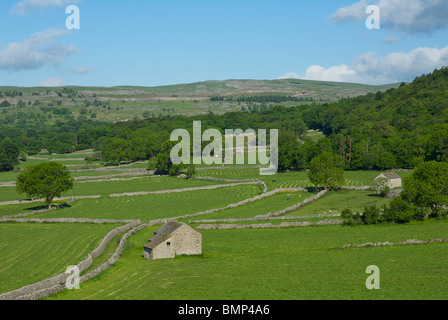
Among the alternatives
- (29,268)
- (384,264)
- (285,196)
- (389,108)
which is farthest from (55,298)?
(389,108)

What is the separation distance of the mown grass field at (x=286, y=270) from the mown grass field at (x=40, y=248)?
4312 mm

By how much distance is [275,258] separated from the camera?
42.0 m

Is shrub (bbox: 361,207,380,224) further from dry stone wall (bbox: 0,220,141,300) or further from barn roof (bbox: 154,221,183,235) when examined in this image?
dry stone wall (bbox: 0,220,141,300)

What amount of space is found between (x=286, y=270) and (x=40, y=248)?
952 inches

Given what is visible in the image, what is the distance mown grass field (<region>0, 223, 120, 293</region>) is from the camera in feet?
124

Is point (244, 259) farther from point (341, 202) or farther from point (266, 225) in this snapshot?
point (341, 202)

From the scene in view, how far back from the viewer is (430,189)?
56000mm

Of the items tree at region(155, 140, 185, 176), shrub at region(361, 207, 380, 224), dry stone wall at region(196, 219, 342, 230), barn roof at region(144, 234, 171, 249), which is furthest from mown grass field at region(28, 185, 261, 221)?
tree at region(155, 140, 185, 176)

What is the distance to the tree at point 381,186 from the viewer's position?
74062 millimetres

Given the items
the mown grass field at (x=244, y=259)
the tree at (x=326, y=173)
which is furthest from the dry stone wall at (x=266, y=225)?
the tree at (x=326, y=173)

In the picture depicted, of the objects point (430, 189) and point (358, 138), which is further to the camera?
point (358, 138)

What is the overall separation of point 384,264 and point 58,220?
135 feet

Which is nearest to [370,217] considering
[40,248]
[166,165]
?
[40,248]

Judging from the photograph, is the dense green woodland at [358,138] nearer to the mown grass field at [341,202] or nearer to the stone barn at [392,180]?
the stone barn at [392,180]
